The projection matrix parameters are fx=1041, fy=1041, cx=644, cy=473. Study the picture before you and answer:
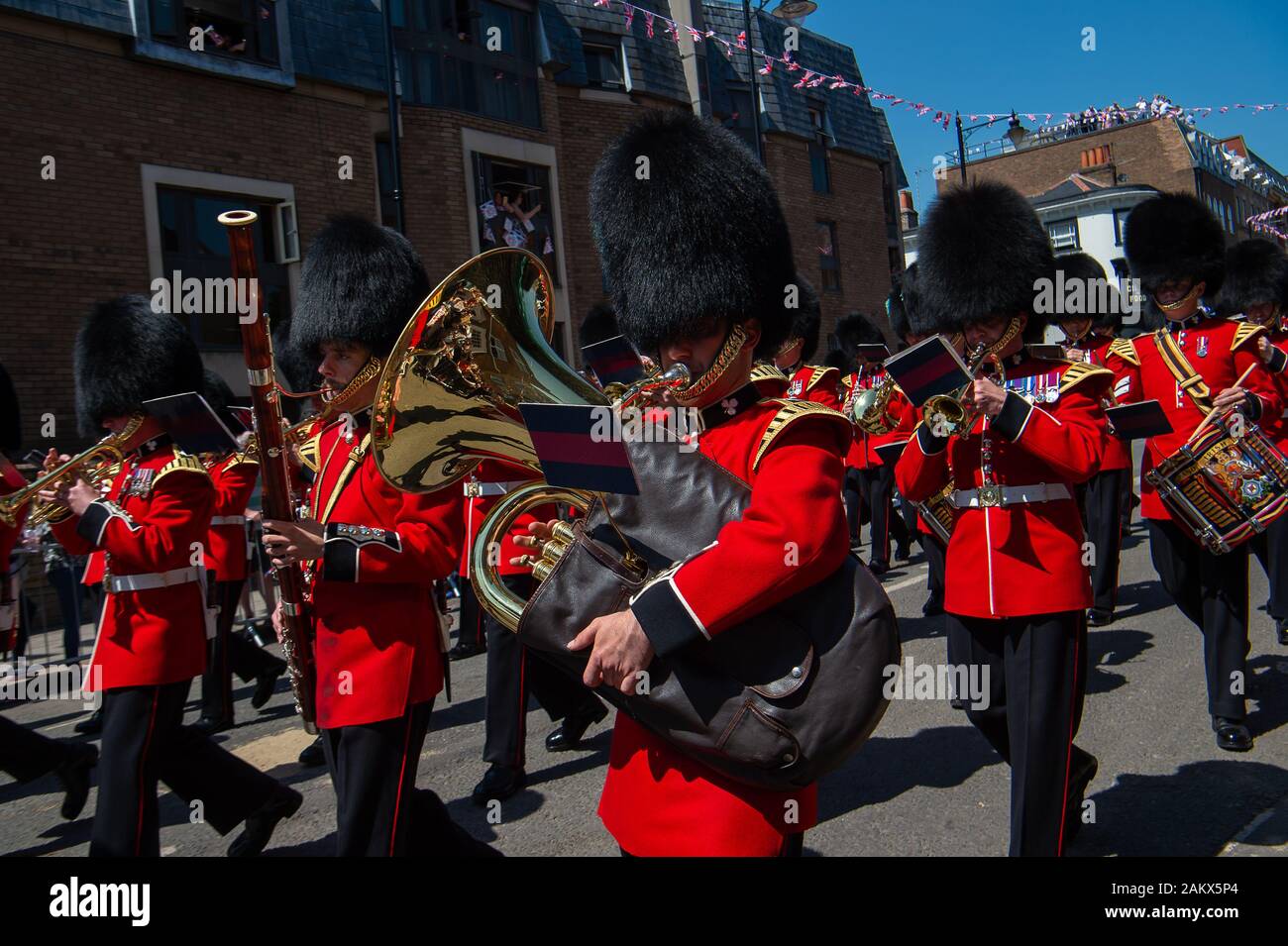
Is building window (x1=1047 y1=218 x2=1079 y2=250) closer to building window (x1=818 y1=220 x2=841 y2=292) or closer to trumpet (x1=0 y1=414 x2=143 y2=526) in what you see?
building window (x1=818 y1=220 x2=841 y2=292)

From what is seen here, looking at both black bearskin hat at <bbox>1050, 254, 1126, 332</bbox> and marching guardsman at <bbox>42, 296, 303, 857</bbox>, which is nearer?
marching guardsman at <bbox>42, 296, 303, 857</bbox>

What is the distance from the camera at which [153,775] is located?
3.44 m

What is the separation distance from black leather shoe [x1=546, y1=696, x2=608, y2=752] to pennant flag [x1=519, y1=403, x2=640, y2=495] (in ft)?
11.3

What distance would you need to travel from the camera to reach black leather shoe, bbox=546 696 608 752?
5.03 meters

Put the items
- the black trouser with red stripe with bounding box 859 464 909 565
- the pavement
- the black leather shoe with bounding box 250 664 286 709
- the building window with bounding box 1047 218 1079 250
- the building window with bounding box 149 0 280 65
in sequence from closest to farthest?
the pavement
the black leather shoe with bounding box 250 664 286 709
the black trouser with red stripe with bounding box 859 464 909 565
the building window with bounding box 149 0 280 65
the building window with bounding box 1047 218 1079 250

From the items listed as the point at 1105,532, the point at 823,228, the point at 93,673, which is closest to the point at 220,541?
the point at 93,673

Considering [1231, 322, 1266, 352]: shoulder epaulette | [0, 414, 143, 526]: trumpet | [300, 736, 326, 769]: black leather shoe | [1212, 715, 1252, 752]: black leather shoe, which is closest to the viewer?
[0, 414, 143, 526]: trumpet

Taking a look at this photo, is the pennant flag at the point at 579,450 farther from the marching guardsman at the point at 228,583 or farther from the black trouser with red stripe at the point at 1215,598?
the marching guardsman at the point at 228,583

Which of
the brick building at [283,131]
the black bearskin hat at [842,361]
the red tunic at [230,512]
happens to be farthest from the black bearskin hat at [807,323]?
the brick building at [283,131]

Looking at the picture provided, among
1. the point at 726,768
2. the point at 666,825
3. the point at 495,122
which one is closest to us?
the point at 726,768

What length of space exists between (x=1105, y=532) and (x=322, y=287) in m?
5.57

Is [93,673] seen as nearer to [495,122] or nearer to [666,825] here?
[666,825]

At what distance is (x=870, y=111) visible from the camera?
25.1 metres

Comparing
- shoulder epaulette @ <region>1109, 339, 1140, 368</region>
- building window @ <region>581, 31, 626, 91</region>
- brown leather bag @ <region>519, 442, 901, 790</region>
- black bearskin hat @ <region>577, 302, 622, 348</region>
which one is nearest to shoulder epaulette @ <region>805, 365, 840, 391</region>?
black bearskin hat @ <region>577, 302, 622, 348</region>
